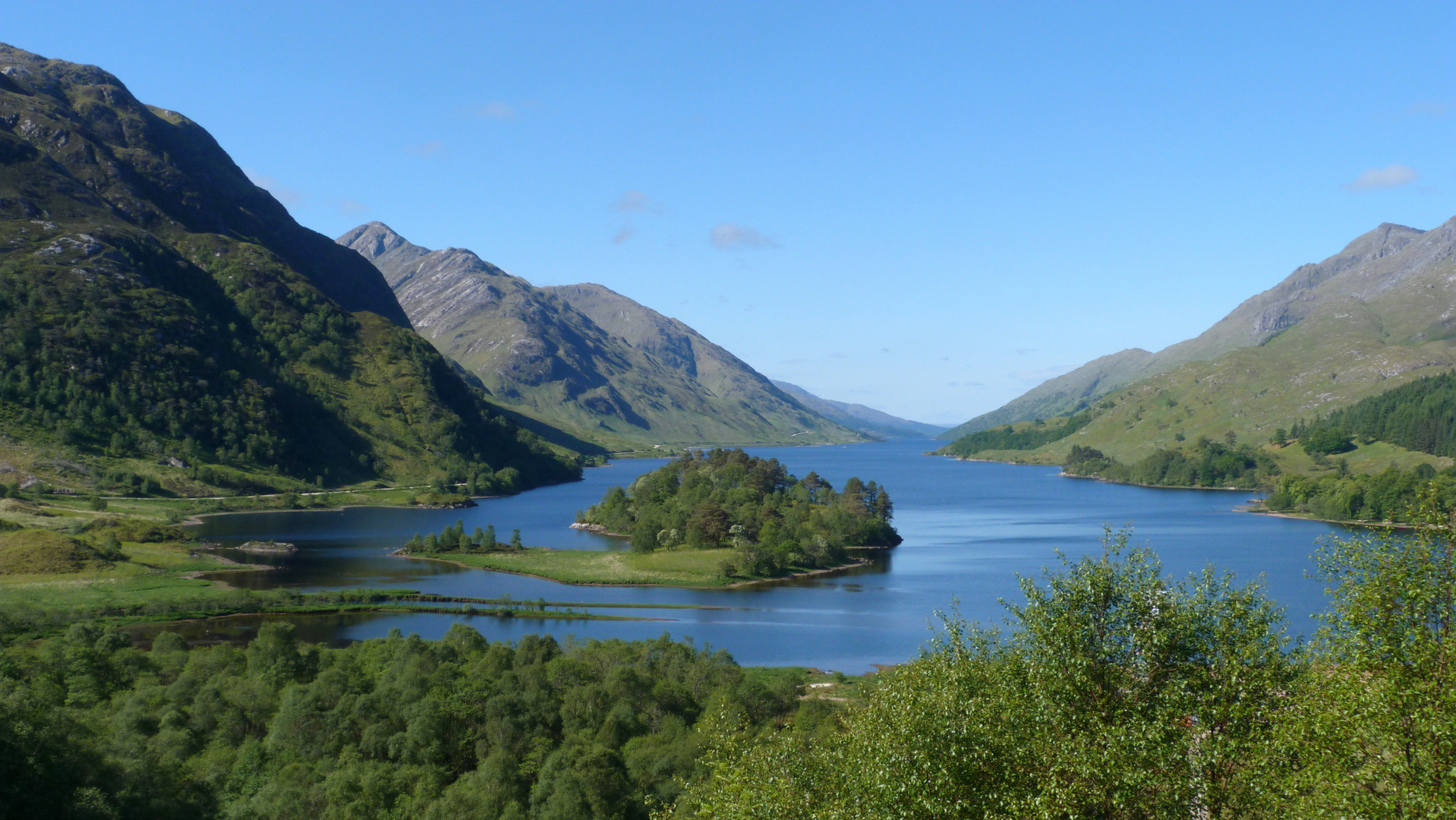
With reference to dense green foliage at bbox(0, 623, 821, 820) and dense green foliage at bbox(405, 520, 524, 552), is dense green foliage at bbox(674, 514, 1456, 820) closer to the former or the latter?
dense green foliage at bbox(0, 623, 821, 820)

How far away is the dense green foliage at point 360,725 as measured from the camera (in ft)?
104

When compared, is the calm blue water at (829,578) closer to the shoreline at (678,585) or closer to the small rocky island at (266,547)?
the shoreline at (678,585)

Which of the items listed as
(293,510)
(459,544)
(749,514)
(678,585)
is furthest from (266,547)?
(749,514)

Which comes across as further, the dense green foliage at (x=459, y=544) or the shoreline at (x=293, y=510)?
the shoreline at (x=293, y=510)

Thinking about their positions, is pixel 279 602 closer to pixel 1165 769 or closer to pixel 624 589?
pixel 624 589

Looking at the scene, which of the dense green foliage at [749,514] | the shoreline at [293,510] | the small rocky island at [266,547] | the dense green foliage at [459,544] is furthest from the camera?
the shoreline at [293,510]

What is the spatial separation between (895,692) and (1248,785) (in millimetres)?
8566

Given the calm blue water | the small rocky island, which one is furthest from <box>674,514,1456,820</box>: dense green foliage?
the small rocky island

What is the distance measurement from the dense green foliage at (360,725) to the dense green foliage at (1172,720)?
12181 mm

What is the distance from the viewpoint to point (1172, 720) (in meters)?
19.0

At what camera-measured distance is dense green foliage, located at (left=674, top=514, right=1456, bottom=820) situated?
16.0m

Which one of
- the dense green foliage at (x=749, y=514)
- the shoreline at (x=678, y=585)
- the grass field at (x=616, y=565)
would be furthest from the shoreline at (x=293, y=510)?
the grass field at (x=616, y=565)

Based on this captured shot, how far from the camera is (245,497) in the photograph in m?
172

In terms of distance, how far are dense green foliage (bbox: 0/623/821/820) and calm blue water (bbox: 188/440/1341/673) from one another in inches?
742
